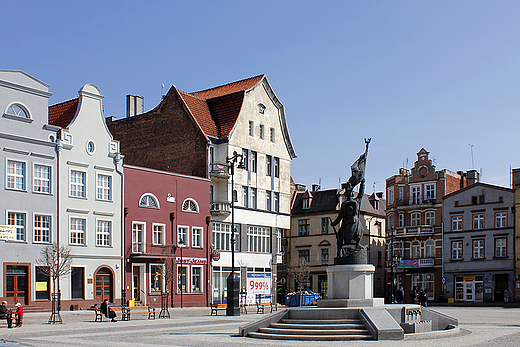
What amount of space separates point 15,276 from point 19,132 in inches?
322

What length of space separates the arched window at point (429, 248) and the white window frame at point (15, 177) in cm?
4139

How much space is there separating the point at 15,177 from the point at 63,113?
6.75 metres

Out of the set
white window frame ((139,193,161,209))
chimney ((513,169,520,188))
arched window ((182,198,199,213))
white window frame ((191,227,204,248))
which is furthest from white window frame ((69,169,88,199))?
chimney ((513,169,520,188))

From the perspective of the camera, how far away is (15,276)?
129 feet

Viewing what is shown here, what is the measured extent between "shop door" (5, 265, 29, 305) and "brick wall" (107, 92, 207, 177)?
17036 mm

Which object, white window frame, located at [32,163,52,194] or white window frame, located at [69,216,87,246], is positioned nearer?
white window frame, located at [32,163,52,194]

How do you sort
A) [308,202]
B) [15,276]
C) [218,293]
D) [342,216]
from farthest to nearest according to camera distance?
[308,202] → [218,293] → [15,276] → [342,216]

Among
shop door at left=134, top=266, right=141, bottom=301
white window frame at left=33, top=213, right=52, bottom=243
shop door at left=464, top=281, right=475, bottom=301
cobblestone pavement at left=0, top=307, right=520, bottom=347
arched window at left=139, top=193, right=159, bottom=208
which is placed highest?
arched window at left=139, top=193, right=159, bottom=208

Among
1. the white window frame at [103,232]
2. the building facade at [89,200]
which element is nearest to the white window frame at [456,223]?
the building facade at [89,200]

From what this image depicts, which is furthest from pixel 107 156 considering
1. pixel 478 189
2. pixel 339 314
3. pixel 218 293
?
pixel 478 189

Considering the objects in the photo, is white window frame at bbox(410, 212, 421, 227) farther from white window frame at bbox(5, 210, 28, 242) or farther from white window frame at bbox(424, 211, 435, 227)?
white window frame at bbox(5, 210, 28, 242)

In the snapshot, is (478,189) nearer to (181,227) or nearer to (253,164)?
(253,164)

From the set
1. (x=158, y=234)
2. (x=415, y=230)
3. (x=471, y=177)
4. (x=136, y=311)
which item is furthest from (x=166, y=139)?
(x=471, y=177)

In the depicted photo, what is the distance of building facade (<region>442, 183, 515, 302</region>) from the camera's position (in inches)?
2458
